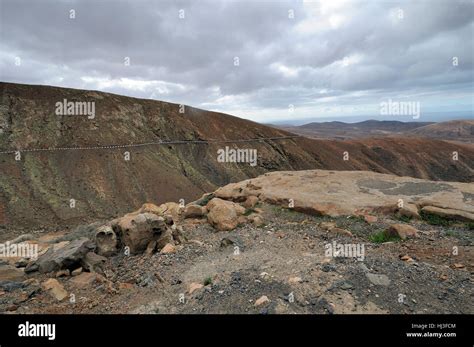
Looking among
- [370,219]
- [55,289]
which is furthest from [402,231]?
[55,289]

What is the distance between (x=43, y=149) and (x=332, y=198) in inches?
1019

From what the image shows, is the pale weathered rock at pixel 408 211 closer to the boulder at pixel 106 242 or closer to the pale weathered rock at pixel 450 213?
the pale weathered rock at pixel 450 213

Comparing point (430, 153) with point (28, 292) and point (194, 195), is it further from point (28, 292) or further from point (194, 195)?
point (28, 292)

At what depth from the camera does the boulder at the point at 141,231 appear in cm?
1052

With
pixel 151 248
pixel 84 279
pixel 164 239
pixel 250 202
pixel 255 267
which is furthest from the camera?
pixel 250 202

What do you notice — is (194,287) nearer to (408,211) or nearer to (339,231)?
(339,231)

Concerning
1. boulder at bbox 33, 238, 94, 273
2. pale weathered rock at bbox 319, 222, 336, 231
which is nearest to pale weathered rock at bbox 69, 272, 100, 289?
boulder at bbox 33, 238, 94, 273

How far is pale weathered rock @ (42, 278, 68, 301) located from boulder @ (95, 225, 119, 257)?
1752 millimetres

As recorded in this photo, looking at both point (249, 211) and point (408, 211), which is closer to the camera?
point (408, 211)

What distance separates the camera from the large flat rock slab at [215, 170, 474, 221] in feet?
40.8

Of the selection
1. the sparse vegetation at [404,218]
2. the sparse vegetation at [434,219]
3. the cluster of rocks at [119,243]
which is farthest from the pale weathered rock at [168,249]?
the sparse vegetation at [434,219]

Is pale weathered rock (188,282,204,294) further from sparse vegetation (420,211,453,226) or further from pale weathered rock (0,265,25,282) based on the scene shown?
sparse vegetation (420,211,453,226)

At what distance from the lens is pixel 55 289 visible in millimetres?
8625

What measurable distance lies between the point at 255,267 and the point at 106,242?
532cm
